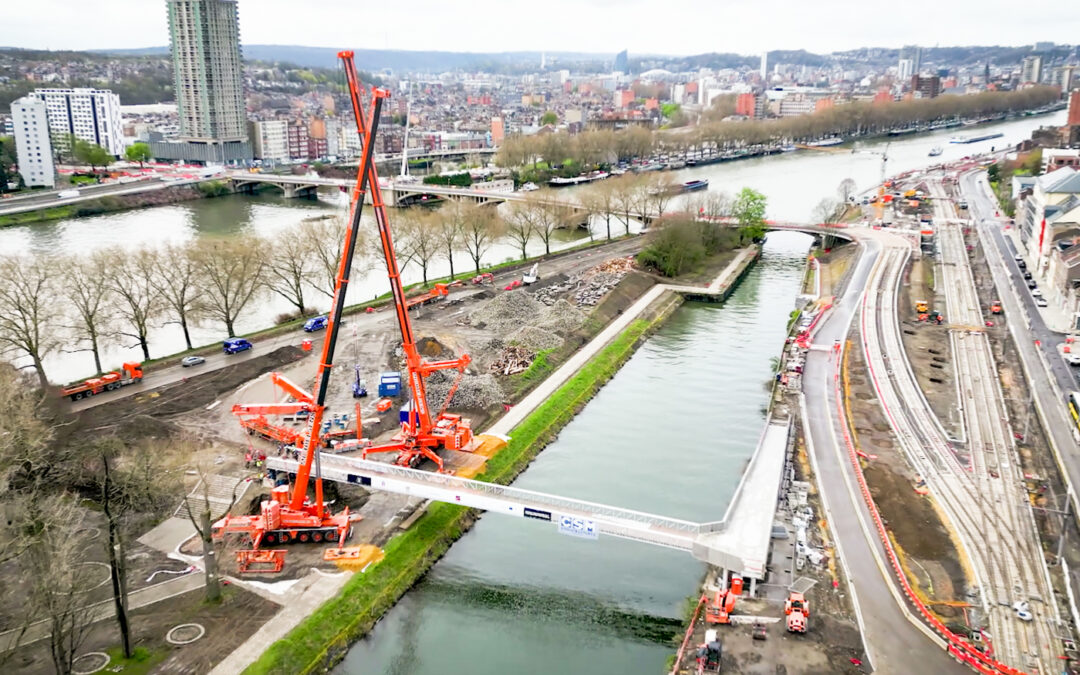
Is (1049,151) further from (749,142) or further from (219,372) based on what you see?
(219,372)

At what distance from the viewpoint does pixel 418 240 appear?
4825 cm

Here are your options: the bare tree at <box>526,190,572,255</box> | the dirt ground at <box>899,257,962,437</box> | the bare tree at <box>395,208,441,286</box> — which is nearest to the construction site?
the bare tree at <box>395,208,441,286</box>

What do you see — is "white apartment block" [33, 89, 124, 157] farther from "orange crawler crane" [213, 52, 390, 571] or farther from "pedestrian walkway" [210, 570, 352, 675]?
"pedestrian walkway" [210, 570, 352, 675]

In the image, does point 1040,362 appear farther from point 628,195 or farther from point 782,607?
point 628,195

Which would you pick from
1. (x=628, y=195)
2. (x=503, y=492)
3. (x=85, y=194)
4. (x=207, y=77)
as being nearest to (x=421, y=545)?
(x=503, y=492)

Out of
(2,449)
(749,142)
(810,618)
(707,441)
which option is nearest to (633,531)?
(810,618)

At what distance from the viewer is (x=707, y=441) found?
29.5 metres

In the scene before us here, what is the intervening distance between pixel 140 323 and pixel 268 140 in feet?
299

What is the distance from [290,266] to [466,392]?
54.5 ft

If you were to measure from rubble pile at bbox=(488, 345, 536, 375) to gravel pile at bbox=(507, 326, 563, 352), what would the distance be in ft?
1.92

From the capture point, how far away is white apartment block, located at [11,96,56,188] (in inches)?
3359

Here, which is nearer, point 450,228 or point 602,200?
point 450,228

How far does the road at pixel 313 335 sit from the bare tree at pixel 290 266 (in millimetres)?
3238

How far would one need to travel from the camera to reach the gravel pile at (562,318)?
3869cm
